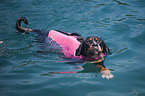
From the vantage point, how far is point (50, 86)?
328cm

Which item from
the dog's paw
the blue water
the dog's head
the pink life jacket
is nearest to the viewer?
the blue water

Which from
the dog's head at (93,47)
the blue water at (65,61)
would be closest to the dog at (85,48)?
the dog's head at (93,47)

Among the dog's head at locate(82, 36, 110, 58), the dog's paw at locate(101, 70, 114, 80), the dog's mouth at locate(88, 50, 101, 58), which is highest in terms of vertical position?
the dog's head at locate(82, 36, 110, 58)

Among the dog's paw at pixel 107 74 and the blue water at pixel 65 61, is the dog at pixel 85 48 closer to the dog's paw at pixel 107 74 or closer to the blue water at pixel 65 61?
the dog's paw at pixel 107 74

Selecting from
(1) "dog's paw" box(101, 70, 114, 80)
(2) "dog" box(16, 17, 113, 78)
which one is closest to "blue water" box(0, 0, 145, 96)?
(1) "dog's paw" box(101, 70, 114, 80)

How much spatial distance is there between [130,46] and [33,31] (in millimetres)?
3314

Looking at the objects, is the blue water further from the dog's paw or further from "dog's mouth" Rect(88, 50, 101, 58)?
"dog's mouth" Rect(88, 50, 101, 58)

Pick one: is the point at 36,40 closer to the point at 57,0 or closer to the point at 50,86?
the point at 50,86

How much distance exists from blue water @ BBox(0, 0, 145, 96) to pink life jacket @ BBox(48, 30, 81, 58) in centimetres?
27

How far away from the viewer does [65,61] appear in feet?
14.6

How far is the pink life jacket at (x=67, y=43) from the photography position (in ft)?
15.2

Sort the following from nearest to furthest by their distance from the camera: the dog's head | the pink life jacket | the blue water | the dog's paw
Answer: the blue water
the dog's paw
the dog's head
the pink life jacket

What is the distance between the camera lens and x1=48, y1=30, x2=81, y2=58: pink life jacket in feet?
15.2

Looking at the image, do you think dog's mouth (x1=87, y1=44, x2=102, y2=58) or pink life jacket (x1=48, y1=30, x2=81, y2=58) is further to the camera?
pink life jacket (x1=48, y1=30, x2=81, y2=58)
